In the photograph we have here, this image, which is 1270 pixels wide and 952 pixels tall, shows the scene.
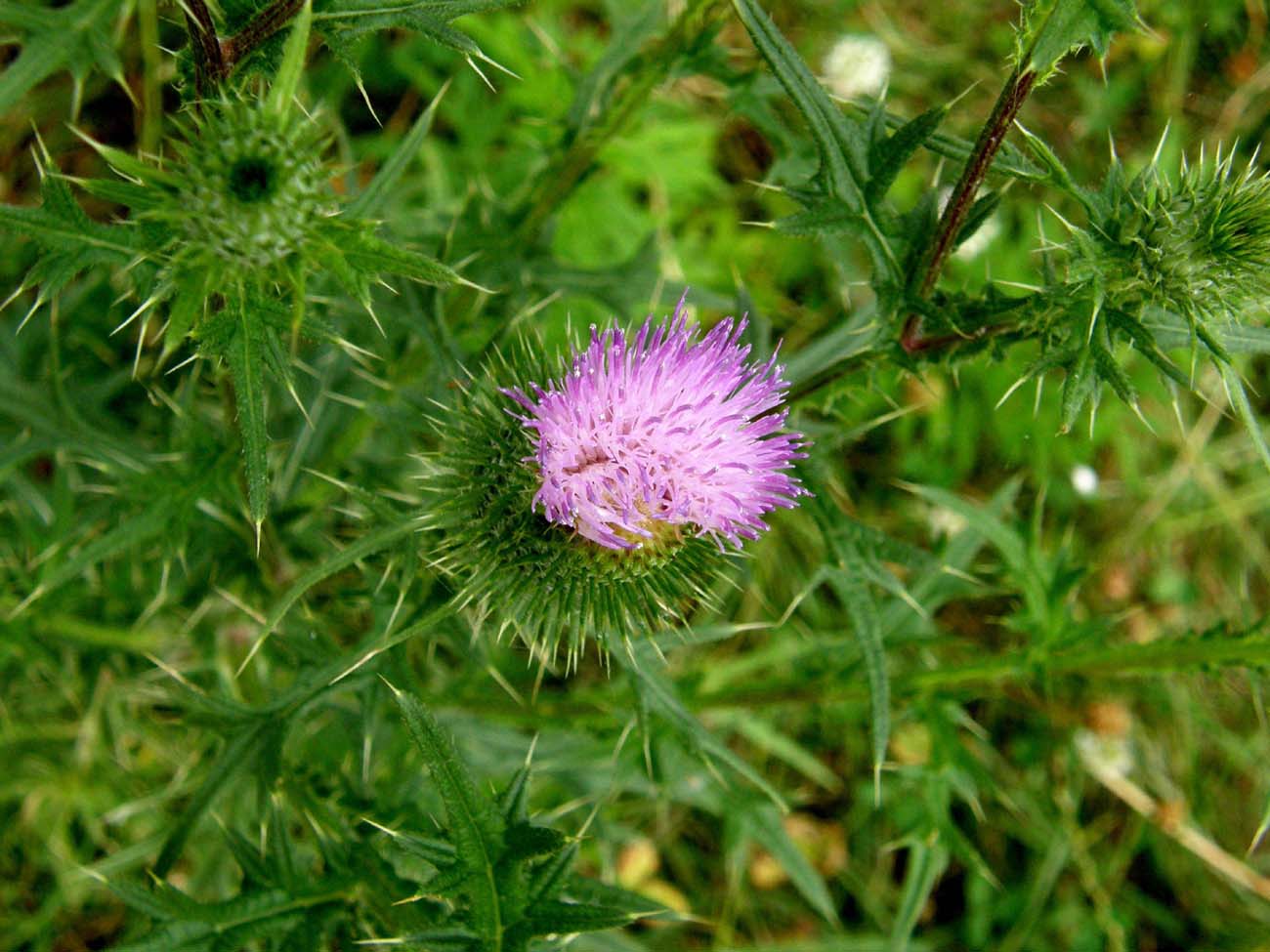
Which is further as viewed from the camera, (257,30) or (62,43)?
(62,43)

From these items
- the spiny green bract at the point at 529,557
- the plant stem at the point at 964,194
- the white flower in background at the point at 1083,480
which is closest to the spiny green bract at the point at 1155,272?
the plant stem at the point at 964,194

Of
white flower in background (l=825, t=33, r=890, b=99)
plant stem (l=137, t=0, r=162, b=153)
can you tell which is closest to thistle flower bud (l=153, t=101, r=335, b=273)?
plant stem (l=137, t=0, r=162, b=153)

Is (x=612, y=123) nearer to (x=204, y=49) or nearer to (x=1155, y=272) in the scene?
(x=204, y=49)

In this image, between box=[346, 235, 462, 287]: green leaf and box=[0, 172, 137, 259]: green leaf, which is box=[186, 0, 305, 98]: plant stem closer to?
box=[0, 172, 137, 259]: green leaf

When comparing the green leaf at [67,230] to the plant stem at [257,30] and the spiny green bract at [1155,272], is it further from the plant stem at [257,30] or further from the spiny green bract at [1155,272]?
the spiny green bract at [1155,272]

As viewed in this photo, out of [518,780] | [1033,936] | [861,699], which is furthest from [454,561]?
[1033,936]

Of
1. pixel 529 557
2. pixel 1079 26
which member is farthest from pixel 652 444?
pixel 1079 26

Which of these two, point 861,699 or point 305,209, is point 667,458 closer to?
point 305,209
